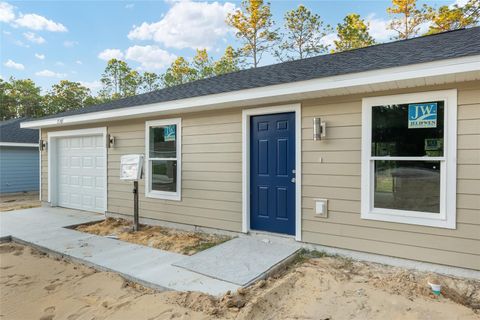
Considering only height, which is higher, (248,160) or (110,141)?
(110,141)

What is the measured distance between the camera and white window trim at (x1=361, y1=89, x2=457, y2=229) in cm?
327

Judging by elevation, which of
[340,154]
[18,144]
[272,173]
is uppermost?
[18,144]

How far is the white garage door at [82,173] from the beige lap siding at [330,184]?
103 centimetres

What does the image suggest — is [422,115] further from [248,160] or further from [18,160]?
[18,160]

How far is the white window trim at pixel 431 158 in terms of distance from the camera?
3266 millimetres

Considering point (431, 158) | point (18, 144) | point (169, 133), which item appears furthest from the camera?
point (18, 144)

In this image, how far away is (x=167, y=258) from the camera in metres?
4.05

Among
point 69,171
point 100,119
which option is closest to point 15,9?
point 100,119

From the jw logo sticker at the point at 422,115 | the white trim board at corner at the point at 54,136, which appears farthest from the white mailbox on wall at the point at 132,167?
the jw logo sticker at the point at 422,115

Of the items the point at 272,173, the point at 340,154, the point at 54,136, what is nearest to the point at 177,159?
the point at 272,173

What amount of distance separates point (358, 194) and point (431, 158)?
A: 0.94 m

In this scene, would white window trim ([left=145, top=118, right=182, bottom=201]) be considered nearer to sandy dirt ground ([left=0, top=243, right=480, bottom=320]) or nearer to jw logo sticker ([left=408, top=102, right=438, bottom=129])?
sandy dirt ground ([left=0, top=243, right=480, bottom=320])

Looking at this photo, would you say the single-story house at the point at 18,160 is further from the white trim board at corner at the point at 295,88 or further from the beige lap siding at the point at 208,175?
the beige lap siding at the point at 208,175

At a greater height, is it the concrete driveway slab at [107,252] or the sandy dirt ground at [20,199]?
the concrete driveway slab at [107,252]
